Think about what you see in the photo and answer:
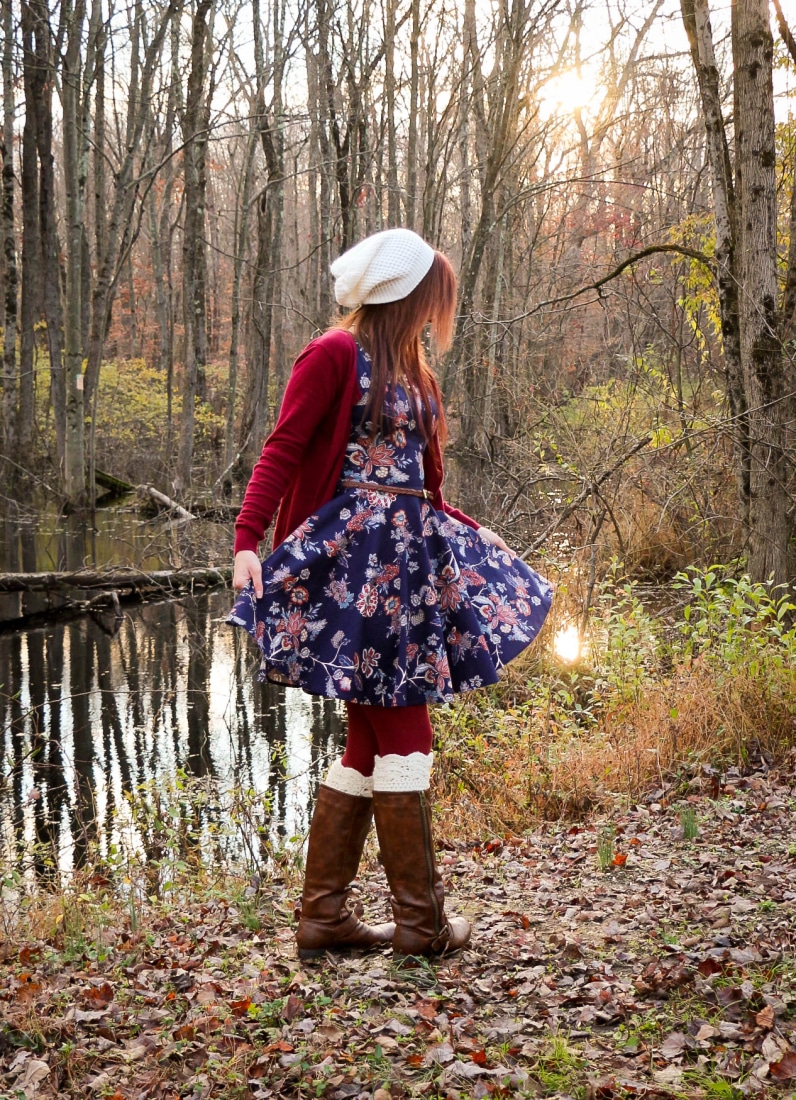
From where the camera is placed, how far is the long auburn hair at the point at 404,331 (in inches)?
103

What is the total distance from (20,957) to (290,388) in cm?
195

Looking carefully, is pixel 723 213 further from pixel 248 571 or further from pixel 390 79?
pixel 390 79

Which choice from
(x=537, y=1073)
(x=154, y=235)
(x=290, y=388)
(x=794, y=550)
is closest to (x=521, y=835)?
(x=537, y=1073)

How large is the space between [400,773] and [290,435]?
0.92 meters

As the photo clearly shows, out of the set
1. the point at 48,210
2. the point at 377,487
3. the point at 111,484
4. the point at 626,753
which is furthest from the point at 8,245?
the point at 377,487

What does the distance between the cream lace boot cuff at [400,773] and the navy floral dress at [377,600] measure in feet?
0.54

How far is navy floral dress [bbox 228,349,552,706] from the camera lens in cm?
251

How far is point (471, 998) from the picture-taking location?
254 centimetres

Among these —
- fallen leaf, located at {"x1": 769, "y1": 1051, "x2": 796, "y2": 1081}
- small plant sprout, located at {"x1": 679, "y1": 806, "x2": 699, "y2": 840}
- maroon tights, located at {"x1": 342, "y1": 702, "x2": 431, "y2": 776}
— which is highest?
maroon tights, located at {"x1": 342, "y1": 702, "x2": 431, "y2": 776}

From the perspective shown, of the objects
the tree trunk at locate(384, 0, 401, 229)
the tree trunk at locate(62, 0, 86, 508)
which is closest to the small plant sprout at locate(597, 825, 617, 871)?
the tree trunk at locate(384, 0, 401, 229)

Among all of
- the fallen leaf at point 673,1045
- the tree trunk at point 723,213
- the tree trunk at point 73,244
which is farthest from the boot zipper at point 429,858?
the tree trunk at point 73,244

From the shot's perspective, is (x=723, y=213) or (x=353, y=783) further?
(x=723, y=213)

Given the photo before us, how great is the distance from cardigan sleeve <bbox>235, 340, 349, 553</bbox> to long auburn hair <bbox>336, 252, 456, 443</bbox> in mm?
121

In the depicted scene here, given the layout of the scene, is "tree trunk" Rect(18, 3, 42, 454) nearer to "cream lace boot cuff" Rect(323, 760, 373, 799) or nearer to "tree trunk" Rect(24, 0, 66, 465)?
"tree trunk" Rect(24, 0, 66, 465)
